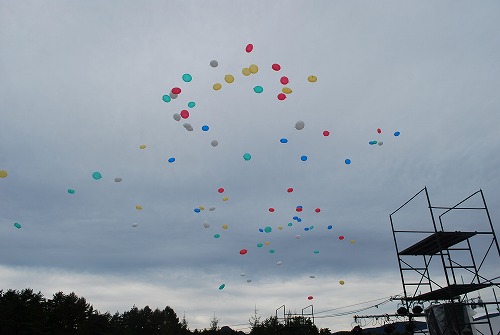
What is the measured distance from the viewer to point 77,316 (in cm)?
4119

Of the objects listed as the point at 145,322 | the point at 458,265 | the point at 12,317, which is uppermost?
the point at 145,322

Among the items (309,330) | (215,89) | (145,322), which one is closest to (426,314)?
(215,89)

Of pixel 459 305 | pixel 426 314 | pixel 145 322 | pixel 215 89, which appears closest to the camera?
pixel 459 305

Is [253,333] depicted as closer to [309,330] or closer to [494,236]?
[309,330]

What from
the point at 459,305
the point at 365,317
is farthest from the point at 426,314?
the point at 365,317

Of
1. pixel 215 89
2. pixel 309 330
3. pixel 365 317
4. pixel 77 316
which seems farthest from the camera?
pixel 365 317

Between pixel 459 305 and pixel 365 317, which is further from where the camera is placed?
pixel 365 317

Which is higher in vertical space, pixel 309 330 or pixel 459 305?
pixel 309 330

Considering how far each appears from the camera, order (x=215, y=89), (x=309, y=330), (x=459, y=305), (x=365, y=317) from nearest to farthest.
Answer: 1. (x=459, y=305)
2. (x=215, y=89)
3. (x=309, y=330)
4. (x=365, y=317)

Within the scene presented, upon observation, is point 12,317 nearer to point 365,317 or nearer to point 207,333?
point 207,333

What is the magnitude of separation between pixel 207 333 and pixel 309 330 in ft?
46.9

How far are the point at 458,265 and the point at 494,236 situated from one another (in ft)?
3.77

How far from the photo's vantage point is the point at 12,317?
35.5 m

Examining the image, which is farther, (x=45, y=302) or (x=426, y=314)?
(x=45, y=302)
